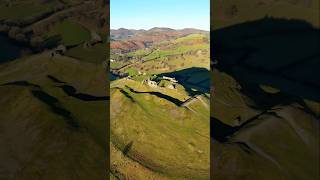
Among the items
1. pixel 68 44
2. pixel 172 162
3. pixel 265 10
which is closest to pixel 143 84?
pixel 172 162

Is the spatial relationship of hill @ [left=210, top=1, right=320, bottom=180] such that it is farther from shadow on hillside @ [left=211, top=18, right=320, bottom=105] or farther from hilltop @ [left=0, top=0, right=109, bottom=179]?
hilltop @ [left=0, top=0, right=109, bottom=179]

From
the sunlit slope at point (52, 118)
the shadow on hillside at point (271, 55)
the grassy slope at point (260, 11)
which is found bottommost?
the sunlit slope at point (52, 118)

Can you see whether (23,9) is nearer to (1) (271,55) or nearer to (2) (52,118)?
(2) (52,118)

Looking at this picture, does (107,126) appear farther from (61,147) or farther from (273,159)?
(273,159)

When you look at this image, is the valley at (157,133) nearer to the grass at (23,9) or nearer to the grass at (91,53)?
the grass at (91,53)

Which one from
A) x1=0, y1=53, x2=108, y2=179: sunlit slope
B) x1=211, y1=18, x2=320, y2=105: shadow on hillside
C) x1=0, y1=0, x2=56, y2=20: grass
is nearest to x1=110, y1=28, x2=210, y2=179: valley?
x1=0, y1=53, x2=108, y2=179: sunlit slope

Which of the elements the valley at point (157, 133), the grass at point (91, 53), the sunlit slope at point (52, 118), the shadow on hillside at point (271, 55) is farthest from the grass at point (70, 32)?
the valley at point (157, 133)
